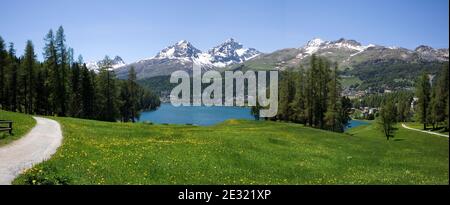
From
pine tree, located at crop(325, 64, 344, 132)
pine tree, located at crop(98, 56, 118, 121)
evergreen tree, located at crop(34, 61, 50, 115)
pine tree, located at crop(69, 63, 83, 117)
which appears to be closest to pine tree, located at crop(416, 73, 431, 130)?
pine tree, located at crop(325, 64, 344, 132)

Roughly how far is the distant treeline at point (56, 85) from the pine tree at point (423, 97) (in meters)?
66.3

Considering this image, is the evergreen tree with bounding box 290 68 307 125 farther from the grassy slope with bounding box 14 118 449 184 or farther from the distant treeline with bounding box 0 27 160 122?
the grassy slope with bounding box 14 118 449 184

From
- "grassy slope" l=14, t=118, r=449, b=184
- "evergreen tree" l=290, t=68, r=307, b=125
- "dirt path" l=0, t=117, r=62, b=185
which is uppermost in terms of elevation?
"evergreen tree" l=290, t=68, r=307, b=125

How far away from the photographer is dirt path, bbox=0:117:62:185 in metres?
15.8

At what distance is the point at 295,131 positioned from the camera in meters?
51.5

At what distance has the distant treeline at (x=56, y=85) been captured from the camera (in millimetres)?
80938

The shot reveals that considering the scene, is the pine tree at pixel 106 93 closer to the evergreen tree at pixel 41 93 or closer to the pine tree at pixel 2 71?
the evergreen tree at pixel 41 93

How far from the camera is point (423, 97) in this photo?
84438 millimetres

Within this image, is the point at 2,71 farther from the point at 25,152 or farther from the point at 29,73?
the point at 25,152

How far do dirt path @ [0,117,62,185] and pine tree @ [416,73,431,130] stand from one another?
211 feet

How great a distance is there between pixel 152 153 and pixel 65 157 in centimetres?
530

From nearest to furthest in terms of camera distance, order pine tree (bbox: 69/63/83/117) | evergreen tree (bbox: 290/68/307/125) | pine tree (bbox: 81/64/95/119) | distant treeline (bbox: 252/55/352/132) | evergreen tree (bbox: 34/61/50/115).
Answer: distant treeline (bbox: 252/55/352/132), evergreen tree (bbox: 34/61/50/115), evergreen tree (bbox: 290/68/307/125), pine tree (bbox: 69/63/83/117), pine tree (bbox: 81/64/95/119)

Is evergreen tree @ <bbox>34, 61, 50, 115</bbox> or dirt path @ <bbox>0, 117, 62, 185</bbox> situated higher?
evergreen tree @ <bbox>34, 61, 50, 115</bbox>

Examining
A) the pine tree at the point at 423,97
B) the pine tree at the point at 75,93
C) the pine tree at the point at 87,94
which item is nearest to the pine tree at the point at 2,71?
the pine tree at the point at 75,93
